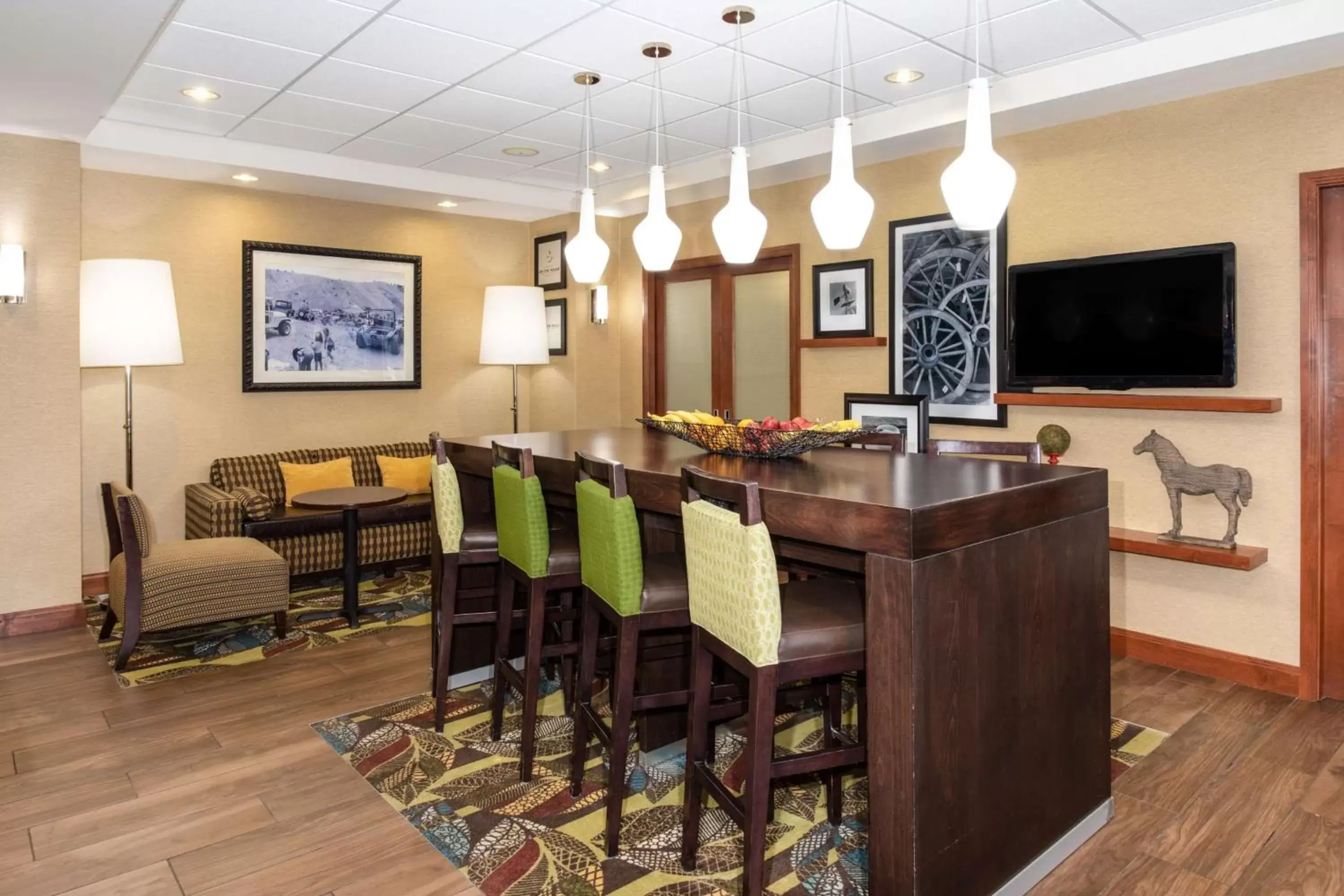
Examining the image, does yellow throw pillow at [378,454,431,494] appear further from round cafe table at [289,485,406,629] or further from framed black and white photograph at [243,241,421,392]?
round cafe table at [289,485,406,629]

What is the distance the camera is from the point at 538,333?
6.41 metres

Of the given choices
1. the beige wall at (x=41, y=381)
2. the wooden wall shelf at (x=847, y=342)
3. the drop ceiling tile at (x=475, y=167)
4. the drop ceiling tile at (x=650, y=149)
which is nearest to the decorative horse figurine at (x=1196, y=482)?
the wooden wall shelf at (x=847, y=342)

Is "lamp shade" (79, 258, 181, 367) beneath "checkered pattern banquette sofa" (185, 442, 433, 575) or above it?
above

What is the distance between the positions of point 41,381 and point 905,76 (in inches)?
177

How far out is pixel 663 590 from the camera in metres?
2.56

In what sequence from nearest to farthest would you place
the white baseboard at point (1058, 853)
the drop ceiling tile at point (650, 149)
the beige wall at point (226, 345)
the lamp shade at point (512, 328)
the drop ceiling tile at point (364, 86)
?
the white baseboard at point (1058, 853)
the drop ceiling tile at point (364, 86)
the drop ceiling tile at point (650, 149)
the beige wall at point (226, 345)
the lamp shade at point (512, 328)

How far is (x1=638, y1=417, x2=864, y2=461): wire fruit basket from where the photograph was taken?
9.27 ft

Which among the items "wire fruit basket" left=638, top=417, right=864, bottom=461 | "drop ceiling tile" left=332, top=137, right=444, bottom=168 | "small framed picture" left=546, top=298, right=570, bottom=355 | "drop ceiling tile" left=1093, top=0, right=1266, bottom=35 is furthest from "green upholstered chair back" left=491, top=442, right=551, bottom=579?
"small framed picture" left=546, top=298, right=570, bottom=355

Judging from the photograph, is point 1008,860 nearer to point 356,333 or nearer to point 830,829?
point 830,829

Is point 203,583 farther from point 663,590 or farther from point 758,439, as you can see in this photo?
point 758,439

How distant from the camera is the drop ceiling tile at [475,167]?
216 inches

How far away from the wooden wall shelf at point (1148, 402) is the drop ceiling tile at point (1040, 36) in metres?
1.49

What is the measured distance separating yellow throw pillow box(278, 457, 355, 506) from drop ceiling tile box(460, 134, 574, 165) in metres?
2.22

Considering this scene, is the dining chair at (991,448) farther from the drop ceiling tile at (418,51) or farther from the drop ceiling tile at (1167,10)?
the drop ceiling tile at (418,51)
